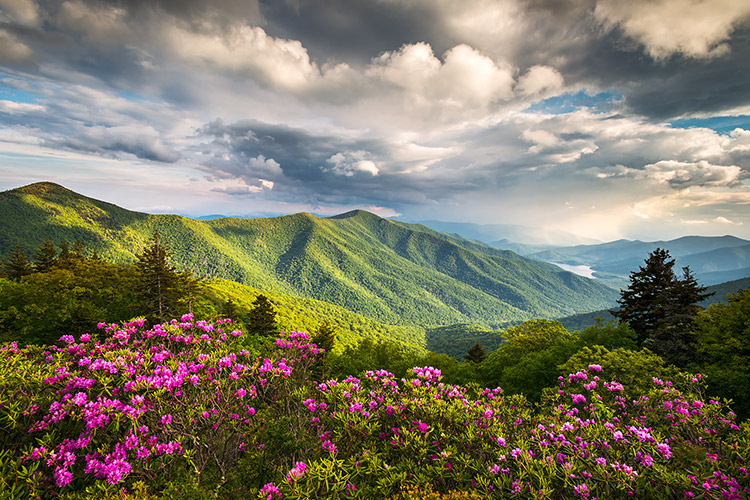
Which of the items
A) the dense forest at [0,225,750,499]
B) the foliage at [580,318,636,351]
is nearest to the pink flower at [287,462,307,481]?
the dense forest at [0,225,750,499]

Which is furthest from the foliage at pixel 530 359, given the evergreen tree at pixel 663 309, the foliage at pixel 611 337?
the evergreen tree at pixel 663 309

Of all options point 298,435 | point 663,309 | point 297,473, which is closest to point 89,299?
point 298,435

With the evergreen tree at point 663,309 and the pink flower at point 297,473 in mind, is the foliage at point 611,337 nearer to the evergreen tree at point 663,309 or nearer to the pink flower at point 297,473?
the evergreen tree at point 663,309

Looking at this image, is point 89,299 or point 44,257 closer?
point 89,299

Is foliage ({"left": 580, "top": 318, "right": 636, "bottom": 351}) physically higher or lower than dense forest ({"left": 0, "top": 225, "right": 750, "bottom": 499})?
lower

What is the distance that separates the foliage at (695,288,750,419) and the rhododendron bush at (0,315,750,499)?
17603 millimetres

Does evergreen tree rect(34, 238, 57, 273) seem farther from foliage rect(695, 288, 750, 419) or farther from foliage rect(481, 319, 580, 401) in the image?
foliage rect(695, 288, 750, 419)

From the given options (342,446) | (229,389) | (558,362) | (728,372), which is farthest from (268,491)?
(558,362)

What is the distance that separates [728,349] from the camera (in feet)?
75.0

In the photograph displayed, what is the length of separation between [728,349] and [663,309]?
30.2 feet

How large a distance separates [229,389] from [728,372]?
34.1m

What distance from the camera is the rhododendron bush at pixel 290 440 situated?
672 cm

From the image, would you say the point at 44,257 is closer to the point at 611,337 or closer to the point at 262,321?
the point at 262,321

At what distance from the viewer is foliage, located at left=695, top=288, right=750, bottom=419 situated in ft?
67.9
